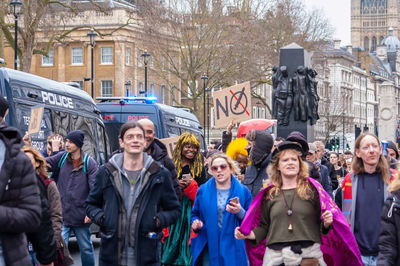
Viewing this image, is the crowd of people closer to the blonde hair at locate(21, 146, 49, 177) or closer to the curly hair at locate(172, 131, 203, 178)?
the blonde hair at locate(21, 146, 49, 177)

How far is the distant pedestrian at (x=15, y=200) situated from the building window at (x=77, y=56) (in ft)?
204

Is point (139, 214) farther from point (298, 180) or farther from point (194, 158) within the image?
point (194, 158)

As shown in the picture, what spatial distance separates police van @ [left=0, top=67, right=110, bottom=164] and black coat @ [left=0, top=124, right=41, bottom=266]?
6.50 m

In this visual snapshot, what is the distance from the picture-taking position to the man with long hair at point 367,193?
7.40 m

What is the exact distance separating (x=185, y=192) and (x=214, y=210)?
1.18m

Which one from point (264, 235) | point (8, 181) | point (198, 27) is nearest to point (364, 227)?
point (264, 235)

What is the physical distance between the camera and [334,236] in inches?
256

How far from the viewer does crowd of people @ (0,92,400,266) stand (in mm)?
5121

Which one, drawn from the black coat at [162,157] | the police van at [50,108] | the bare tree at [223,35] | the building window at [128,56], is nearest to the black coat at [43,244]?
the black coat at [162,157]

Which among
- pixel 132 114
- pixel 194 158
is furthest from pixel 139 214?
pixel 132 114

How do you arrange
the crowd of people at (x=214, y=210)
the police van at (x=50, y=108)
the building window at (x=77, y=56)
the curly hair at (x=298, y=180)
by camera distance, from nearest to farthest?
1. the crowd of people at (x=214, y=210)
2. the curly hair at (x=298, y=180)
3. the police van at (x=50, y=108)
4. the building window at (x=77, y=56)

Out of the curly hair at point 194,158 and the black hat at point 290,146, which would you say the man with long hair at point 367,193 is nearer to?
the black hat at point 290,146

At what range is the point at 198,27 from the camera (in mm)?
47750

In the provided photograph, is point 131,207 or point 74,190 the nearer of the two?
point 131,207
